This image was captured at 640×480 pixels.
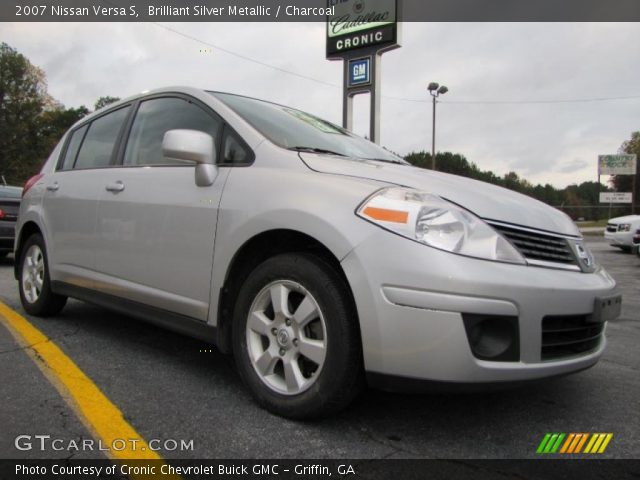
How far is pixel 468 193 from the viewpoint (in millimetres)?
2361

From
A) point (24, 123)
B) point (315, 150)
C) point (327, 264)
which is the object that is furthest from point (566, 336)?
point (24, 123)

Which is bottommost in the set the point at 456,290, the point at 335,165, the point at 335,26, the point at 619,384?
the point at 619,384

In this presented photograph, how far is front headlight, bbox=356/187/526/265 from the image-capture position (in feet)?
6.81

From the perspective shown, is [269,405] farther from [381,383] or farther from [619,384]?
[619,384]

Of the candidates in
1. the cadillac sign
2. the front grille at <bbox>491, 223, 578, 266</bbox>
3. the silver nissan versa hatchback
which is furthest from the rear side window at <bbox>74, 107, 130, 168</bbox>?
the cadillac sign

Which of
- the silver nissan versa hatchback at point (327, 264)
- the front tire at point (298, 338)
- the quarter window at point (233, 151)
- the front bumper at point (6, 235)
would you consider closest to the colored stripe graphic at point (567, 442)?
the silver nissan versa hatchback at point (327, 264)

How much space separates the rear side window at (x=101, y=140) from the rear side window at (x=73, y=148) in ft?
0.27

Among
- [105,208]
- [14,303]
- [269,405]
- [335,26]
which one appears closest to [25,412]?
[269,405]

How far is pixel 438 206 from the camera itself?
2.18 metres

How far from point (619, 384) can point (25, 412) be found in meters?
3.10

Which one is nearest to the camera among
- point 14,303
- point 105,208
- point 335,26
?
point 105,208

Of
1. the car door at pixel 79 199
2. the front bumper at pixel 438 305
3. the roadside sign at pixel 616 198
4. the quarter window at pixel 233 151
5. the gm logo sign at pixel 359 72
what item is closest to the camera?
the front bumper at pixel 438 305

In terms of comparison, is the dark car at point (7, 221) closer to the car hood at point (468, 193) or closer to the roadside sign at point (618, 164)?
the car hood at point (468, 193)

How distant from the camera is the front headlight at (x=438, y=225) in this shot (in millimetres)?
2074
